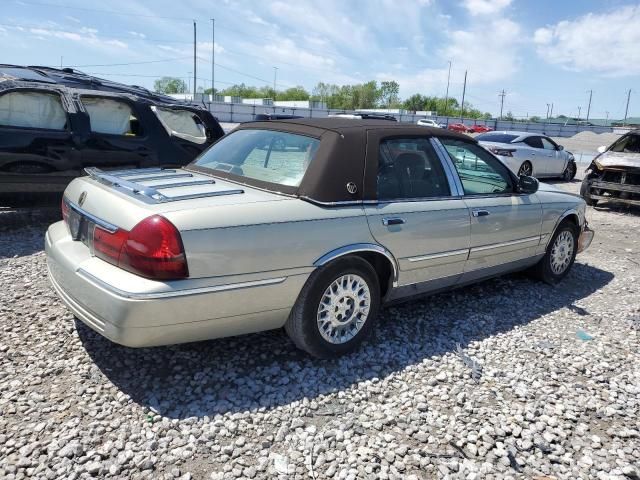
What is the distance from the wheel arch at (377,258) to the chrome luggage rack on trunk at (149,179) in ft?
2.27

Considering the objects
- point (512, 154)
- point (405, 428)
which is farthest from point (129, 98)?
point (512, 154)

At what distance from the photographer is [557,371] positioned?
3.53m

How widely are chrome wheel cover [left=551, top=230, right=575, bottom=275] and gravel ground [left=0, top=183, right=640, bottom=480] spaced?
108cm

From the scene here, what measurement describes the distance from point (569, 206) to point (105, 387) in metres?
4.63

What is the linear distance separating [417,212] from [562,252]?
2.57 metres

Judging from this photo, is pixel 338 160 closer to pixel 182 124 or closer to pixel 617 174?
pixel 182 124

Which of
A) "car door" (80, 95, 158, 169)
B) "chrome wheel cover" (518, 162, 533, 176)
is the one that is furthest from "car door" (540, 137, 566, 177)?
"car door" (80, 95, 158, 169)

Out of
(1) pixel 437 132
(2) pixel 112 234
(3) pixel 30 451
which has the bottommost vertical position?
(3) pixel 30 451

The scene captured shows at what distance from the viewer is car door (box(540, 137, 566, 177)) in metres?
14.4

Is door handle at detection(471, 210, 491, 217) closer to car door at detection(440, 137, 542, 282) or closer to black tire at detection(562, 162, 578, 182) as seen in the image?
car door at detection(440, 137, 542, 282)

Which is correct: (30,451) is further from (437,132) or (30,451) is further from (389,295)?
(437,132)

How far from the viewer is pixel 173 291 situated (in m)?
→ 2.64

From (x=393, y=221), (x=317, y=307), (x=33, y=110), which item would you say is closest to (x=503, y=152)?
(x=393, y=221)

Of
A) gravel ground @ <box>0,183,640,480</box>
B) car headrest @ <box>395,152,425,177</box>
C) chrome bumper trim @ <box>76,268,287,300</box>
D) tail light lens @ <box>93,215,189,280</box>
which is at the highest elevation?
car headrest @ <box>395,152,425,177</box>
